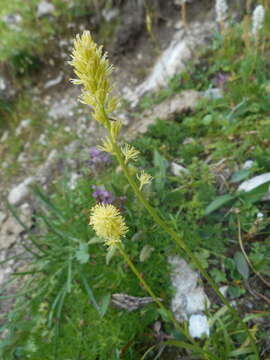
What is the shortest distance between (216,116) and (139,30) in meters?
2.37

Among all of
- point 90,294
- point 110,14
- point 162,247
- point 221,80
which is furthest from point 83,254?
point 110,14

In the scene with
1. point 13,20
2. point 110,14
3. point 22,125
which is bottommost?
point 22,125

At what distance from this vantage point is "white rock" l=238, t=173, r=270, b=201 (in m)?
2.08

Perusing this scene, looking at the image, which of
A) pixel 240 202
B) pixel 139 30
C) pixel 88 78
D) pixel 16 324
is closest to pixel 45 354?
pixel 16 324

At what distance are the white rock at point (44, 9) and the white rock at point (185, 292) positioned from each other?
4.39m

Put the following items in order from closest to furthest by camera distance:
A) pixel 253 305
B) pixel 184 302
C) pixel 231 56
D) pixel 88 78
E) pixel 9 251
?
pixel 88 78, pixel 253 305, pixel 184 302, pixel 9 251, pixel 231 56

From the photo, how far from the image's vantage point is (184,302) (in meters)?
1.95

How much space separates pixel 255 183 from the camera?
212 centimetres

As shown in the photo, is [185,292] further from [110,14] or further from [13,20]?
[13,20]

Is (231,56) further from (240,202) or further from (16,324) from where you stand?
(16,324)

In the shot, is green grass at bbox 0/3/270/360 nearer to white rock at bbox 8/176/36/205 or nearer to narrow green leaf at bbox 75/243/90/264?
narrow green leaf at bbox 75/243/90/264

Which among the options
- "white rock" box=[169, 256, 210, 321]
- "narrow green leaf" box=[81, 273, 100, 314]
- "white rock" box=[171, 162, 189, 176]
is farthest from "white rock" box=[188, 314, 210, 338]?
"white rock" box=[171, 162, 189, 176]

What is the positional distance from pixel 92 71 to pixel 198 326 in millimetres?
1526

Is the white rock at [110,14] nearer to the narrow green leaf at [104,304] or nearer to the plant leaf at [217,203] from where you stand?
the plant leaf at [217,203]
